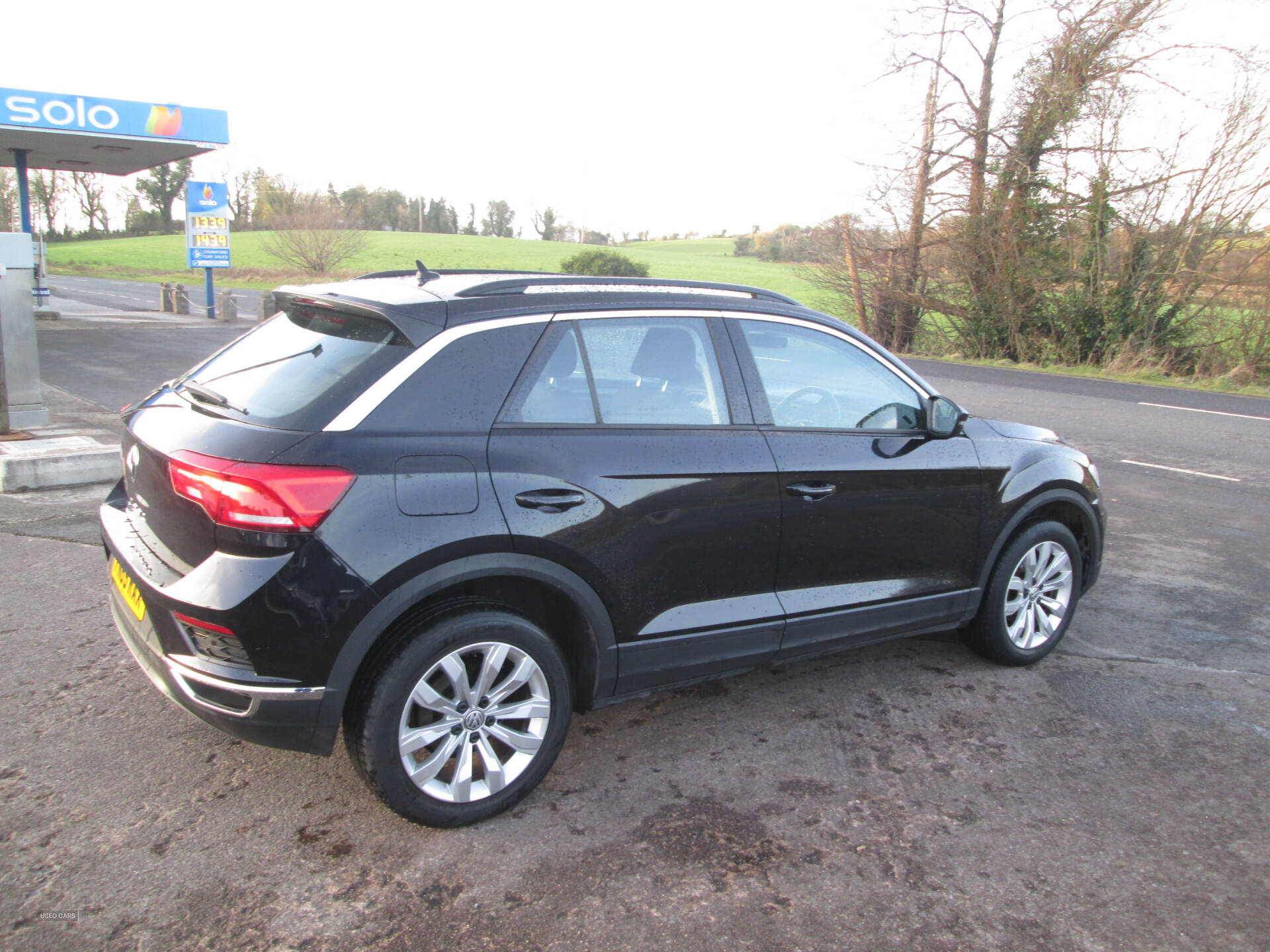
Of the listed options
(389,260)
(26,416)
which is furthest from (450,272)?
(389,260)

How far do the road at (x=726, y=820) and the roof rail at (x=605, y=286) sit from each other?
1.70m

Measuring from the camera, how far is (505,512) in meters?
2.83

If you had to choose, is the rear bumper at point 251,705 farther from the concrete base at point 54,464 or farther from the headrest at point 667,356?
the concrete base at point 54,464

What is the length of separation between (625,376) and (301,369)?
109cm

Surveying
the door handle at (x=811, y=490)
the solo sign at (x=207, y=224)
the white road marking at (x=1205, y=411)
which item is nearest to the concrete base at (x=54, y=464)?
the door handle at (x=811, y=490)

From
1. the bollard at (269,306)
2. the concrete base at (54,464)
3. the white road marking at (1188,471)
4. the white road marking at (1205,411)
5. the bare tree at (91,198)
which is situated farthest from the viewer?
the bare tree at (91,198)

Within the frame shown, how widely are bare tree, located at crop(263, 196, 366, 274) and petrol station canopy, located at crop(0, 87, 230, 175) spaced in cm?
1723

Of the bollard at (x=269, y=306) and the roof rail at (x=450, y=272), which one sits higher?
the roof rail at (x=450, y=272)

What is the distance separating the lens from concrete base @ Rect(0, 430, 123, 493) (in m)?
6.56

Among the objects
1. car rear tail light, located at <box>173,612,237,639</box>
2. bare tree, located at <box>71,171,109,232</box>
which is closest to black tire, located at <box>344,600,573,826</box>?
car rear tail light, located at <box>173,612,237,639</box>

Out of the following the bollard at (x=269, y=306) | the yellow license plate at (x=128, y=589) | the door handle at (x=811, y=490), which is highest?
the bollard at (x=269, y=306)

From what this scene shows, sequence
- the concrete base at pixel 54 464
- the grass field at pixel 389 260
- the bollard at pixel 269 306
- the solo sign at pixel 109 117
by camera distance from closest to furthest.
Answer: the bollard at pixel 269 306, the concrete base at pixel 54 464, the solo sign at pixel 109 117, the grass field at pixel 389 260

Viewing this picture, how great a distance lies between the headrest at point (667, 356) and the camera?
3.33 m

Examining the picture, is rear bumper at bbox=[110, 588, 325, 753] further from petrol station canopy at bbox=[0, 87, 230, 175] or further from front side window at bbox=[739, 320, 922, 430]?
petrol station canopy at bbox=[0, 87, 230, 175]
